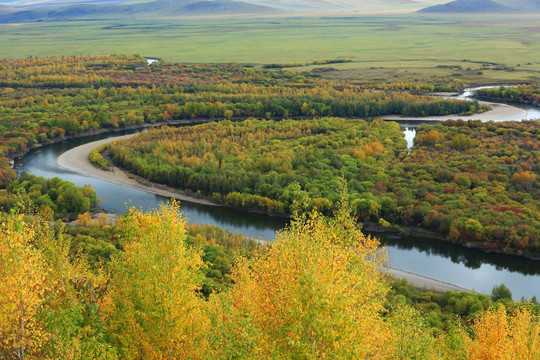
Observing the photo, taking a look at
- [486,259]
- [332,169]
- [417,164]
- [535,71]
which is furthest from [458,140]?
[535,71]

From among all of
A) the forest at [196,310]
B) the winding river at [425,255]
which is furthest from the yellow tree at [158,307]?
the winding river at [425,255]

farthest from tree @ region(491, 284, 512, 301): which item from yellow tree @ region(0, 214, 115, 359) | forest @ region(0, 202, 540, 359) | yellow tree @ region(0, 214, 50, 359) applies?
yellow tree @ region(0, 214, 50, 359)

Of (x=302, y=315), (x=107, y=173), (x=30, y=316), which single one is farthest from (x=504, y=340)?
(x=107, y=173)

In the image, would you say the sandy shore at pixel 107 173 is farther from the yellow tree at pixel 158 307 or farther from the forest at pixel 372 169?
the yellow tree at pixel 158 307

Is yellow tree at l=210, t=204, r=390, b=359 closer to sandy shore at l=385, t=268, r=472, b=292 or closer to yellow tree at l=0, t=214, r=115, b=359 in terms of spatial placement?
yellow tree at l=0, t=214, r=115, b=359

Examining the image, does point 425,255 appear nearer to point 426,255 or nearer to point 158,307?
point 426,255

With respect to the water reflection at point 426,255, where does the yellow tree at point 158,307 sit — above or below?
above
